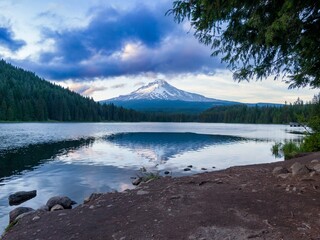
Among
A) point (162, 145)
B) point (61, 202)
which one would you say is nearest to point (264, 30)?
point (61, 202)

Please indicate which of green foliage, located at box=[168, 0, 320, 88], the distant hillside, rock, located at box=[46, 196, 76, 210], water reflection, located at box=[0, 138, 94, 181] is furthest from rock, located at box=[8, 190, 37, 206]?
the distant hillside

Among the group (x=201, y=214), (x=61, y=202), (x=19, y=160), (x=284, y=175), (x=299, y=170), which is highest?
(x=299, y=170)

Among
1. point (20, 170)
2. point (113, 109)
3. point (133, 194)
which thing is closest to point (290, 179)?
point (133, 194)

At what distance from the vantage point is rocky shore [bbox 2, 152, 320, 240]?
6868mm

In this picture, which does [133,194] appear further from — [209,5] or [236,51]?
[209,5]

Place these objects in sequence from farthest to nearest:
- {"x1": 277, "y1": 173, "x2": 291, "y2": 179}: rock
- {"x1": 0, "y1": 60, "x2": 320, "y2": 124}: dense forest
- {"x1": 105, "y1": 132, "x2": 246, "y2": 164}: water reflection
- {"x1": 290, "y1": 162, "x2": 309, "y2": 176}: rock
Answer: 1. {"x1": 0, "y1": 60, "x2": 320, "y2": 124}: dense forest
2. {"x1": 105, "y1": 132, "x2": 246, "y2": 164}: water reflection
3. {"x1": 277, "y1": 173, "x2": 291, "y2": 179}: rock
4. {"x1": 290, "y1": 162, "x2": 309, "y2": 176}: rock

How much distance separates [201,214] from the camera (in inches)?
317

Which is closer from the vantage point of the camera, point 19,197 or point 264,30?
point 264,30

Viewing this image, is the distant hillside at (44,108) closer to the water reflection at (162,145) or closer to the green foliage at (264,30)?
the water reflection at (162,145)

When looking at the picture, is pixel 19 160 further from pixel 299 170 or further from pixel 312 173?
pixel 312 173

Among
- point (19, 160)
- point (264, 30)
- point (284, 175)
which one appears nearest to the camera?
point (264, 30)

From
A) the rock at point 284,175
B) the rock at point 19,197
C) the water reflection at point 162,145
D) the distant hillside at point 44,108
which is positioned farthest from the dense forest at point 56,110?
the rock at point 19,197

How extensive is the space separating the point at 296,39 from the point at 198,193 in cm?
603

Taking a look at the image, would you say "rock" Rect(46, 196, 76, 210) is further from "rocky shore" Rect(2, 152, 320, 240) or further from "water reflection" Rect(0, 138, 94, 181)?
"water reflection" Rect(0, 138, 94, 181)
